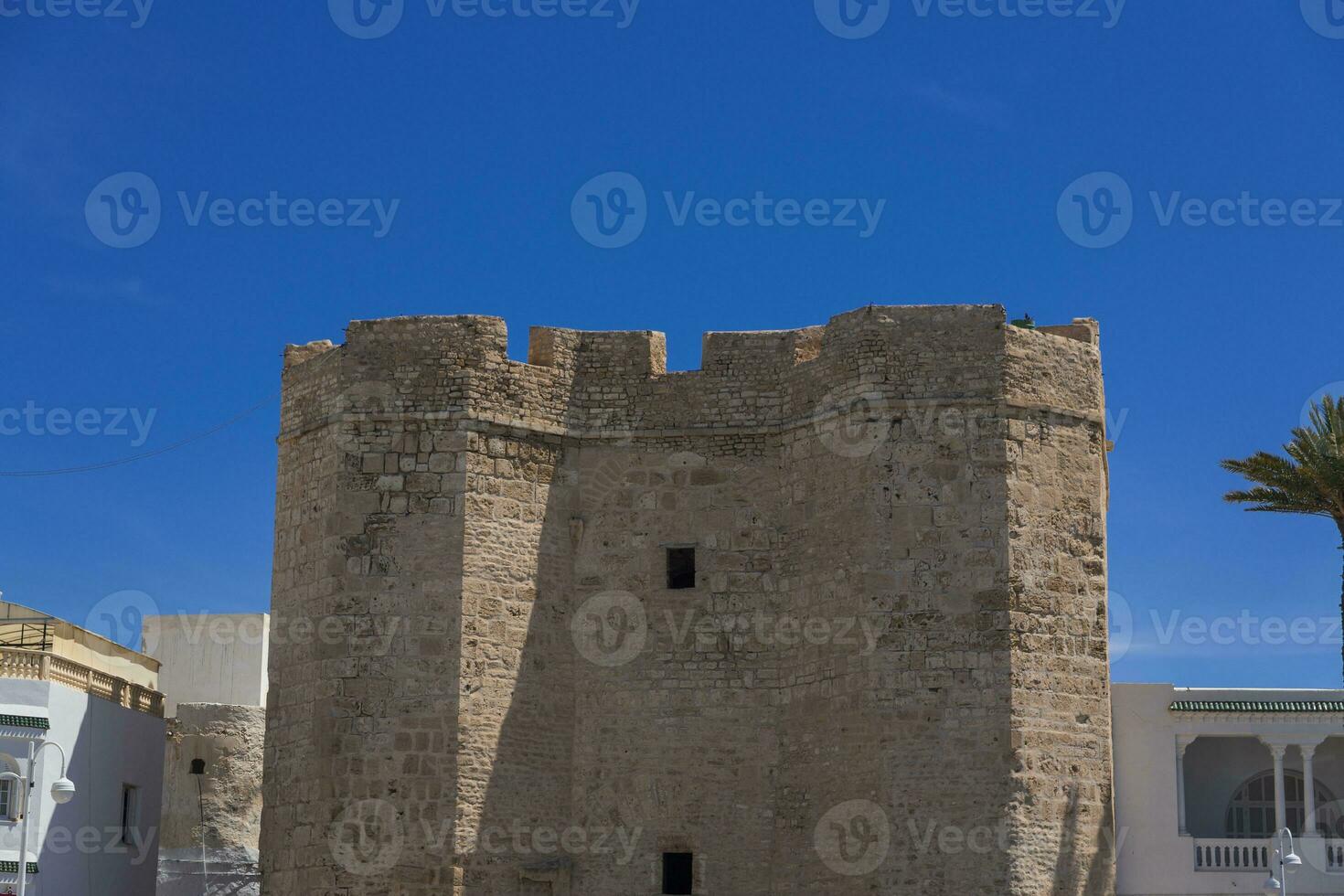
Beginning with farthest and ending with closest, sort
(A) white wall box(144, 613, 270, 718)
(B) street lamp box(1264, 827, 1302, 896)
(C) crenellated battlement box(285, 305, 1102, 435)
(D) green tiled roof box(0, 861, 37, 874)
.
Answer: (A) white wall box(144, 613, 270, 718) < (D) green tiled roof box(0, 861, 37, 874) < (C) crenellated battlement box(285, 305, 1102, 435) < (B) street lamp box(1264, 827, 1302, 896)

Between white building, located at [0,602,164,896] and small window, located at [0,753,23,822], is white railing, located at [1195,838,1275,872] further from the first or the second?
small window, located at [0,753,23,822]

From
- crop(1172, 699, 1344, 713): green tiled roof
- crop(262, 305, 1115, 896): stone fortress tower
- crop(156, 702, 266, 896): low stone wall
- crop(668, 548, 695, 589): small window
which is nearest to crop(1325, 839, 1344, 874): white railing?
crop(1172, 699, 1344, 713): green tiled roof

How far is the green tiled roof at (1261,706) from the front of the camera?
82.5ft

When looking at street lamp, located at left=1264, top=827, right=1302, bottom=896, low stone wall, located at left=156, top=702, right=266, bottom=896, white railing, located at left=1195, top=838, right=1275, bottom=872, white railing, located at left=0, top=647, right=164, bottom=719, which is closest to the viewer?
street lamp, located at left=1264, top=827, right=1302, bottom=896

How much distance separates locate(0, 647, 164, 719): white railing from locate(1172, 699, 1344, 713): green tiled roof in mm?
15334

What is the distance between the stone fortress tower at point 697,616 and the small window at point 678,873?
0.05m

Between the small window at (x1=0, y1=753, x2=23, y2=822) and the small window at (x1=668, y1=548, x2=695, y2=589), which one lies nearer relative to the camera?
the small window at (x1=668, y1=548, x2=695, y2=589)

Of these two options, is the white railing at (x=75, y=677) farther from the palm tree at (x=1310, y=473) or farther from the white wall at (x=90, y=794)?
the palm tree at (x=1310, y=473)

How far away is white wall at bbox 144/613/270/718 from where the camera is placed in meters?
36.3

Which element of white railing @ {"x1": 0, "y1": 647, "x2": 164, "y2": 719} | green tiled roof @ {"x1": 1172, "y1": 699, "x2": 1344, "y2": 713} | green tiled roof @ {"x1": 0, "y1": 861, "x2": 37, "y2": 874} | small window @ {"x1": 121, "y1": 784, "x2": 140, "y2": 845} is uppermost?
white railing @ {"x1": 0, "y1": 647, "x2": 164, "y2": 719}

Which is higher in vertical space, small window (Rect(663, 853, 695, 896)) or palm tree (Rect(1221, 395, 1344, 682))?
palm tree (Rect(1221, 395, 1344, 682))

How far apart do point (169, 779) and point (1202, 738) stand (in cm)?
1470

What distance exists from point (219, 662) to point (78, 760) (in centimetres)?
910

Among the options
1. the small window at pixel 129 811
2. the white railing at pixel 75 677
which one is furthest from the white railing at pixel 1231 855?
the white railing at pixel 75 677
